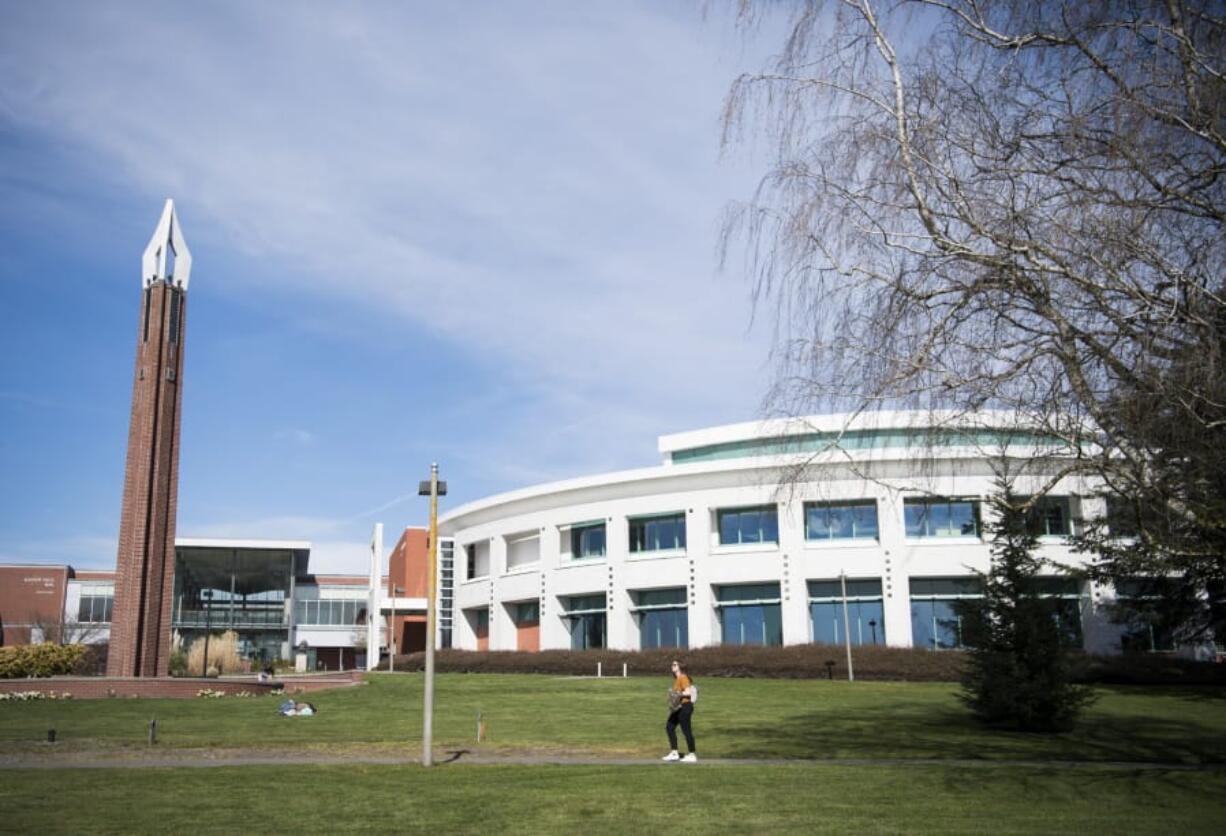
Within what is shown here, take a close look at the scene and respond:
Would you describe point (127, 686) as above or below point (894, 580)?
below

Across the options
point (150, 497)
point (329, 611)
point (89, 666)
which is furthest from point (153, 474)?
point (329, 611)

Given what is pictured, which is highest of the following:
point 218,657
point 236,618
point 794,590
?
point 236,618

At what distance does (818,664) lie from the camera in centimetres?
4500

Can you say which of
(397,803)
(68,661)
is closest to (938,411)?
(397,803)

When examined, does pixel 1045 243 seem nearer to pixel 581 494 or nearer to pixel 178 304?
pixel 178 304

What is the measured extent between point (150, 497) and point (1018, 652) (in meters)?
31.1

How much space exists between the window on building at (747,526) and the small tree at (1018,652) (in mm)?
26160

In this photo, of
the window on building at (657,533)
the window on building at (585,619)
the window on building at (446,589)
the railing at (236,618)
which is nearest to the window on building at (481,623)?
the window on building at (446,589)

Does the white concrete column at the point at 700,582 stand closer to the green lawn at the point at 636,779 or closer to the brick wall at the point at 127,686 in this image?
the brick wall at the point at 127,686

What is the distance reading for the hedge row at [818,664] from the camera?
4156 centimetres

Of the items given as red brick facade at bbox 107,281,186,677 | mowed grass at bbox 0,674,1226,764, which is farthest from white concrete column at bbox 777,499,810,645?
red brick facade at bbox 107,281,186,677

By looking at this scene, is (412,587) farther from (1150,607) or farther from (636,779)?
(636,779)

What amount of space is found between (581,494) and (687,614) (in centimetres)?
934

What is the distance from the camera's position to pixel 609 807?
13523mm
